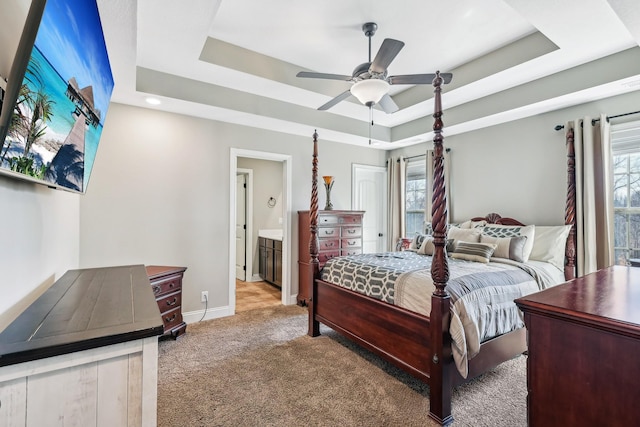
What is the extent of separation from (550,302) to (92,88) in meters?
2.34

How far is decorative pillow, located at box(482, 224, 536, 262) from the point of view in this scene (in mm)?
3064

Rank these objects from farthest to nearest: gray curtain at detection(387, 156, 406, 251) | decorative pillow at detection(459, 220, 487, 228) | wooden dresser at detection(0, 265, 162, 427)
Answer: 1. gray curtain at detection(387, 156, 406, 251)
2. decorative pillow at detection(459, 220, 487, 228)
3. wooden dresser at detection(0, 265, 162, 427)

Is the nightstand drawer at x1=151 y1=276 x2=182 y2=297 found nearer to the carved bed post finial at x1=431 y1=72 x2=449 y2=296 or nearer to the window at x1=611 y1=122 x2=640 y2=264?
the carved bed post finial at x1=431 y1=72 x2=449 y2=296

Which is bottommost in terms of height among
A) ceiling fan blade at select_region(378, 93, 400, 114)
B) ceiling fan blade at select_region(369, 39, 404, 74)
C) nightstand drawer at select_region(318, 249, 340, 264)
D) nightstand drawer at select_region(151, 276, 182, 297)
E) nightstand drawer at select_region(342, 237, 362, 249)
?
nightstand drawer at select_region(151, 276, 182, 297)

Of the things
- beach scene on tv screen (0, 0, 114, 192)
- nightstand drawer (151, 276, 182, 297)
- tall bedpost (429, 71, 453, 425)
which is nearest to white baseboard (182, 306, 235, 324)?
nightstand drawer (151, 276, 182, 297)

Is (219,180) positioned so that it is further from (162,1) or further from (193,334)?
(162,1)

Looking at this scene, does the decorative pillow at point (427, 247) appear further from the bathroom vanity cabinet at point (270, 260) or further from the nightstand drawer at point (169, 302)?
the nightstand drawer at point (169, 302)

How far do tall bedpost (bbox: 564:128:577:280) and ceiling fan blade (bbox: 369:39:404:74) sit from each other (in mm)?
2289

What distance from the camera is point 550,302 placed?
127 centimetres

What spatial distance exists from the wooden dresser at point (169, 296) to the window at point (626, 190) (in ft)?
14.4

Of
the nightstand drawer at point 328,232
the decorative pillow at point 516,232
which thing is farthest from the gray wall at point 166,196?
the decorative pillow at point 516,232

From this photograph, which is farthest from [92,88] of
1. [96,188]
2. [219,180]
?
[219,180]

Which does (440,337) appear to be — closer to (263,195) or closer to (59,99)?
(59,99)

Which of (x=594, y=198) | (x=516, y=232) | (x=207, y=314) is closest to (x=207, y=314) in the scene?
(x=207, y=314)
